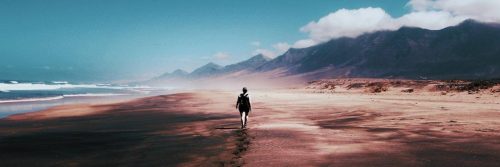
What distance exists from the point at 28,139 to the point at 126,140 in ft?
11.7

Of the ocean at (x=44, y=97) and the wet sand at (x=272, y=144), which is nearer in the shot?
the wet sand at (x=272, y=144)

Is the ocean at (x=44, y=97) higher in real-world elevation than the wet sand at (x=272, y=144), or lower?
higher

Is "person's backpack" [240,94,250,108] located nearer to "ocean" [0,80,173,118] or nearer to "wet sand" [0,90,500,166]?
"wet sand" [0,90,500,166]

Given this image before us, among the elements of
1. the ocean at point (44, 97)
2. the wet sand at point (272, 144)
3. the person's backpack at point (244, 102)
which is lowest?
the wet sand at point (272, 144)

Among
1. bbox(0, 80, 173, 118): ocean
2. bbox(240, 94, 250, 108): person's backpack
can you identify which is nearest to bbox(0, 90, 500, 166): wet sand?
bbox(240, 94, 250, 108): person's backpack

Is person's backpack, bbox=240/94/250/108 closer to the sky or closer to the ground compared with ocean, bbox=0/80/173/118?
closer to the ground

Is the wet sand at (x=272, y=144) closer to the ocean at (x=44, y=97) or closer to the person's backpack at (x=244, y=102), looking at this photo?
the person's backpack at (x=244, y=102)

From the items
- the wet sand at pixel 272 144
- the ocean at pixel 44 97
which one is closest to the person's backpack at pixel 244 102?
the wet sand at pixel 272 144

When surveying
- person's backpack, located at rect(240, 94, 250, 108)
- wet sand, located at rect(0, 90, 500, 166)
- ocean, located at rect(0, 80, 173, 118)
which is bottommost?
wet sand, located at rect(0, 90, 500, 166)

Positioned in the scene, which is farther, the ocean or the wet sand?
the ocean

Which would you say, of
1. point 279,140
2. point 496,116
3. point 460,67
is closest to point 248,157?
point 279,140

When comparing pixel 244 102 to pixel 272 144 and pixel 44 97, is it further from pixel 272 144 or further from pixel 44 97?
pixel 44 97

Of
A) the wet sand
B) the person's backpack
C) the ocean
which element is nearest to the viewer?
the wet sand

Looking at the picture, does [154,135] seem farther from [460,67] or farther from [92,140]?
[460,67]
